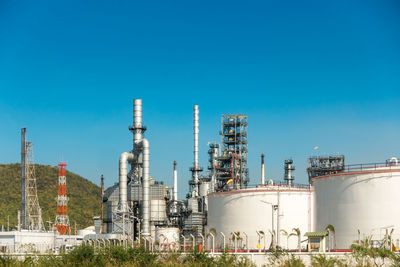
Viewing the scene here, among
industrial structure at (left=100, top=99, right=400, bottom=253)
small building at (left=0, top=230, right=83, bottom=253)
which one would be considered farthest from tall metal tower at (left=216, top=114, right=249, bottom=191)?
small building at (left=0, top=230, right=83, bottom=253)

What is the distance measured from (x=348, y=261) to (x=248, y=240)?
19061mm

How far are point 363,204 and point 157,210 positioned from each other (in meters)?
37.7

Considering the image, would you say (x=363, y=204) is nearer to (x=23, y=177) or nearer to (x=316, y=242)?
(x=316, y=242)

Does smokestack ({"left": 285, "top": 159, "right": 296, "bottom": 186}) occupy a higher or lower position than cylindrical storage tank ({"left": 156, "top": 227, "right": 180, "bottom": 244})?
higher

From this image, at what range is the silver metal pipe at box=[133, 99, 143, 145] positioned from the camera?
277 feet

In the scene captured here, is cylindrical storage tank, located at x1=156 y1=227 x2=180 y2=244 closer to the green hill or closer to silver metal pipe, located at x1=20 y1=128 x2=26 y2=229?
silver metal pipe, located at x1=20 y1=128 x2=26 y2=229

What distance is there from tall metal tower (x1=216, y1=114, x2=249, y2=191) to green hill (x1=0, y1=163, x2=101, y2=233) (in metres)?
45.6

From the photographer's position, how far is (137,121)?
8506 cm

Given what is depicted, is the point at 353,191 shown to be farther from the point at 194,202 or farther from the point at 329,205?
the point at 194,202

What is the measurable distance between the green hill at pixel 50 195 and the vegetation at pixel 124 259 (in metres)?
80.2

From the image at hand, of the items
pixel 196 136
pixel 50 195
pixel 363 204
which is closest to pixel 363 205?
pixel 363 204

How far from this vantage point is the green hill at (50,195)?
441 ft

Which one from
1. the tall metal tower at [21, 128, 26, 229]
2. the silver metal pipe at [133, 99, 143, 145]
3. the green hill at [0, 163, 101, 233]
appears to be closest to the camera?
the silver metal pipe at [133, 99, 143, 145]

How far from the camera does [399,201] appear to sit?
54875 mm
